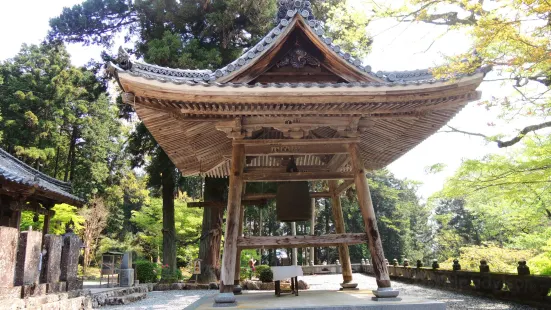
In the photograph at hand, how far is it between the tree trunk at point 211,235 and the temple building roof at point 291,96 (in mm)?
10315

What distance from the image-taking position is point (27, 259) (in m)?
5.86

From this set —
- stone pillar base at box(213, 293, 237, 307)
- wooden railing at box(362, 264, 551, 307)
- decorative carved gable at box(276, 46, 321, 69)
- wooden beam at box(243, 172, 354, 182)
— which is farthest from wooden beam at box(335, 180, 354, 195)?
wooden railing at box(362, 264, 551, 307)

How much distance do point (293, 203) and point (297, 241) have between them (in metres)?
0.88

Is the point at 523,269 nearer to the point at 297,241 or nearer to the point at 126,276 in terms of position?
the point at 297,241

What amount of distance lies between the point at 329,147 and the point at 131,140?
14.9m

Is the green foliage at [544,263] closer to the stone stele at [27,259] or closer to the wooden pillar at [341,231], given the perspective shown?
the wooden pillar at [341,231]

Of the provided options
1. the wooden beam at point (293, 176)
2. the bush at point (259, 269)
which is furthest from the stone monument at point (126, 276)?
the wooden beam at point (293, 176)

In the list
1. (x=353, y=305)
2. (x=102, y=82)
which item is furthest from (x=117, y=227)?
(x=353, y=305)

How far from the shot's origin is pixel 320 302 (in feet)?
18.3

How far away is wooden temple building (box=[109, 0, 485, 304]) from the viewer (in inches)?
218

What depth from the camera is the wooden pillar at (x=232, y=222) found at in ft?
18.7

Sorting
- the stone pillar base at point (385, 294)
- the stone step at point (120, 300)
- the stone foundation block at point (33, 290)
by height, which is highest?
the stone foundation block at point (33, 290)

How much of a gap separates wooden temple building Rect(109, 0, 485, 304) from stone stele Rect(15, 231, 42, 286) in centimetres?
251

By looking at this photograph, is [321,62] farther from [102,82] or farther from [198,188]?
[198,188]
